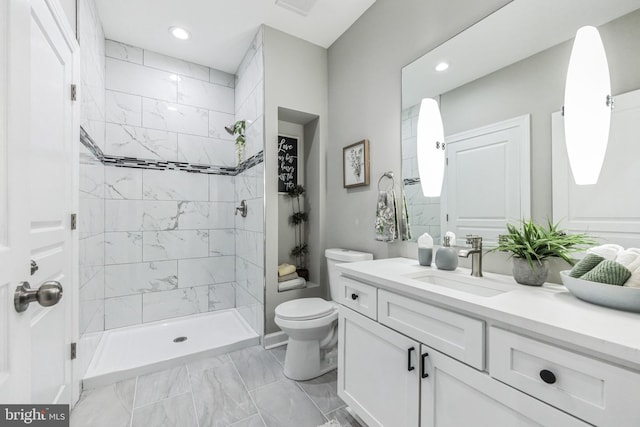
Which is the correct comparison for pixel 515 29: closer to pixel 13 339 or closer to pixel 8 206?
pixel 8 206

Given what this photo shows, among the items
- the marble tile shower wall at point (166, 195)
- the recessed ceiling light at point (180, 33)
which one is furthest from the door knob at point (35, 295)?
the recessed ceiling light at point (180, 33)

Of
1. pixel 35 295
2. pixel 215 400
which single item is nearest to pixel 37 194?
pixel 35 295

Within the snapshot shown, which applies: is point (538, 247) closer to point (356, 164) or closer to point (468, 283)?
point (468, 283)

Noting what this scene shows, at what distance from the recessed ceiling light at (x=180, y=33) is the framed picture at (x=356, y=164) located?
5.65ft

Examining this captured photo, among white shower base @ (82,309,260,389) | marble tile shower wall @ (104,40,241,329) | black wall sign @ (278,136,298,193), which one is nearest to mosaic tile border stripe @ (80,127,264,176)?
marble tile shower wall @ (104,40,241,329)

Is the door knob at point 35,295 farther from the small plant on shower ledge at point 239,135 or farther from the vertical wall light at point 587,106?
the small plant on shower ledge at point 239,135

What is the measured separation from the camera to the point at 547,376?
26.9 inches

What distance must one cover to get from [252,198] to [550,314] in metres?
2.21

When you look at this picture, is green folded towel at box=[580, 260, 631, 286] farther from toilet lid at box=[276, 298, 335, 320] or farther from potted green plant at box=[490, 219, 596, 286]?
toilet lid at box=[276, 298, 335, 320]

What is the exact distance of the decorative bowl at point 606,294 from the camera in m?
0.74

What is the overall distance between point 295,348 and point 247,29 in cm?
258

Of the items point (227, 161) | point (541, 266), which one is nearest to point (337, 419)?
point (541, 266)

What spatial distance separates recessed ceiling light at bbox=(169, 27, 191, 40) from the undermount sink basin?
2.69 metres

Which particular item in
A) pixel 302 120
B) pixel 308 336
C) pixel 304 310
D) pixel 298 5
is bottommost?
pixel 308 336
